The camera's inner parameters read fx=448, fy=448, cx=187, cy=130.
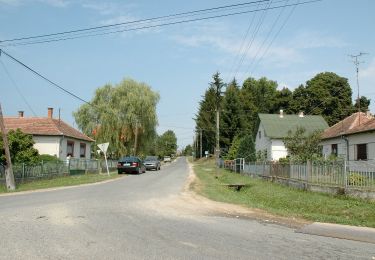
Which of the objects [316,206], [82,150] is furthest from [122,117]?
[316,206]

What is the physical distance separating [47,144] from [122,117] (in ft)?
44.4

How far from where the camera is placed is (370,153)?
28.6 m

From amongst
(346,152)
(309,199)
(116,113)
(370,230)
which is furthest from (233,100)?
(370,230)

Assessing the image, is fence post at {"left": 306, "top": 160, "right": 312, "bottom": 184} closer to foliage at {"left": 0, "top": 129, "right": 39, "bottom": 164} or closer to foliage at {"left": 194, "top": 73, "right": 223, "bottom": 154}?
foliage at {"left": 0, "top": 129, "right": 39, "bottom": 164}

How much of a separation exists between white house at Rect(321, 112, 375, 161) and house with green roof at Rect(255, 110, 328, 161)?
34.9ft

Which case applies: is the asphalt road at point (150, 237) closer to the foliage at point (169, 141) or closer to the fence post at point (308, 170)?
the fence post at point (308, 170)

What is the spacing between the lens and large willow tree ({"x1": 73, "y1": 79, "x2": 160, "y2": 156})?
53.6 m

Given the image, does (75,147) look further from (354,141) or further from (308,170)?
(308,170)

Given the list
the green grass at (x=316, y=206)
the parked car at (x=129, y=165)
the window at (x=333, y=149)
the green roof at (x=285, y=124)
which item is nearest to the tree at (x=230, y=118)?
the green roof at (x=285, y=124)

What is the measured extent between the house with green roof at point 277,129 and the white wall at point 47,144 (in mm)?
22503

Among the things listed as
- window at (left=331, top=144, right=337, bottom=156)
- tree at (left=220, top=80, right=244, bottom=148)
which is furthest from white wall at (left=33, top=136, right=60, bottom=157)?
tree at (left=220, top=80, right=244, bottom=148)

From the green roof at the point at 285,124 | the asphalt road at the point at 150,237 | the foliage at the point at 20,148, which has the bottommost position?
the asphalt road at the point at 150,237

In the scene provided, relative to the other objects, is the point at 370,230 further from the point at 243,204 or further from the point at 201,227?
the point at 243,204

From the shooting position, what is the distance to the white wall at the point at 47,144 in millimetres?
41781
